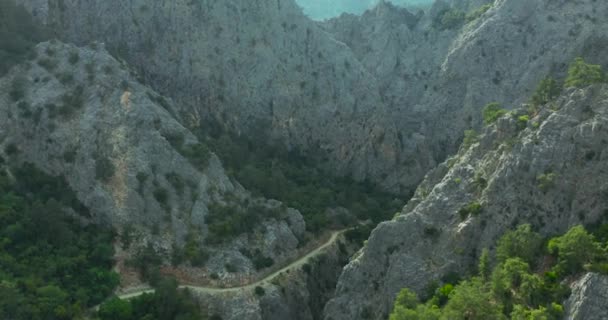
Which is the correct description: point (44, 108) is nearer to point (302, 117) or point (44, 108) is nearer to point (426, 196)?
point (302, 117)

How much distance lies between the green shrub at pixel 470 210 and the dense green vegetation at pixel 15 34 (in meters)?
72.3

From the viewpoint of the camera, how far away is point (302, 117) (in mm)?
133625

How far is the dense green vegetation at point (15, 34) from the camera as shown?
4208 inches

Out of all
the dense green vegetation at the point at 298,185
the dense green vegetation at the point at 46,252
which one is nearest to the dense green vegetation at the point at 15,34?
the dense green vegetation at the point at 46,252

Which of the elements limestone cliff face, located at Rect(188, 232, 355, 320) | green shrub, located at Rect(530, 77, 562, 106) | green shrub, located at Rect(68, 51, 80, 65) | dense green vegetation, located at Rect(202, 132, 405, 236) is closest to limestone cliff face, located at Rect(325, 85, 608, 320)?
green shrub, located at Rect(530, 77, 562, 106)

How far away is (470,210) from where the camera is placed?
8106 centimetres

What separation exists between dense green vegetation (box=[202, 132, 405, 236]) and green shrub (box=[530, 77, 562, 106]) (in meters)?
36.4

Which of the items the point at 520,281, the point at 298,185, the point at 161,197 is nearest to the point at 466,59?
the point at 298,185

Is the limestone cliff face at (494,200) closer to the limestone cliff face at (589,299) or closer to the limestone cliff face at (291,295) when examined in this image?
the limestone cliff face at (291,295)

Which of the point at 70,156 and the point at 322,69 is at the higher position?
the point at 322,69

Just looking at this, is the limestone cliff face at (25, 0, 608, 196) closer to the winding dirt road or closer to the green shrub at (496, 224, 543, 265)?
the winding dirt road

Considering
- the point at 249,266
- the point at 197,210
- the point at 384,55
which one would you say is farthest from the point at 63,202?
the point at 384,55

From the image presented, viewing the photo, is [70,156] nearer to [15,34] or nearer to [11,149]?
[11,149]

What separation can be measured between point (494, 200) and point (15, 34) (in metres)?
81.5
